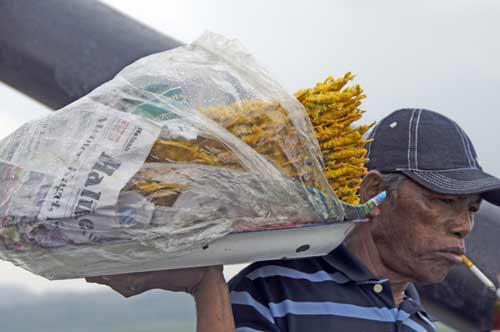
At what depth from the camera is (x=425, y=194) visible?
2055mm

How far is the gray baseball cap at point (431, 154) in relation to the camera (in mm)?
2029

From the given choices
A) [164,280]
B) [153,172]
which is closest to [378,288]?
[164,280]

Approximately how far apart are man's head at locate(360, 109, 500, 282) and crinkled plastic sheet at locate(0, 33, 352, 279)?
0.36 meters

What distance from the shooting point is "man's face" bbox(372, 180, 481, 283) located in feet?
6.67

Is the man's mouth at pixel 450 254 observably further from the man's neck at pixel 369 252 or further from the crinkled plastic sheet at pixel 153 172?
the crinkled plastic sheet at pixel 153 172

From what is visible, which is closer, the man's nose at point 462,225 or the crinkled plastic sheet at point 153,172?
the crinkled plastic sheet at point 153,172

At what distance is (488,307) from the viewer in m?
2.74

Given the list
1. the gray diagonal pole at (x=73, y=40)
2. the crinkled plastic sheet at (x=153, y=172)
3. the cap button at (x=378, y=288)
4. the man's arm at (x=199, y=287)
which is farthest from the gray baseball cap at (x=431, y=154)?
the gray diagonal pole at (x=73, y=40)

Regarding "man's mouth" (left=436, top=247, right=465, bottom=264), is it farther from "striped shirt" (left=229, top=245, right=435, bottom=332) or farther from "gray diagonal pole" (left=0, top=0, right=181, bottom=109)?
"gray diagonal pole" (left=0, top=0, right=181, bottom=109)

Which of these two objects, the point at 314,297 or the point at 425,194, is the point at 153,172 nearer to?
the point at 314,297

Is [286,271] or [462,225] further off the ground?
[462,225]

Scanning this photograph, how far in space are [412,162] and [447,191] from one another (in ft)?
0.37

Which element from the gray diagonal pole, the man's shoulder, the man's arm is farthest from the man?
the gray diagonal pole

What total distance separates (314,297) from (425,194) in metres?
0.34
